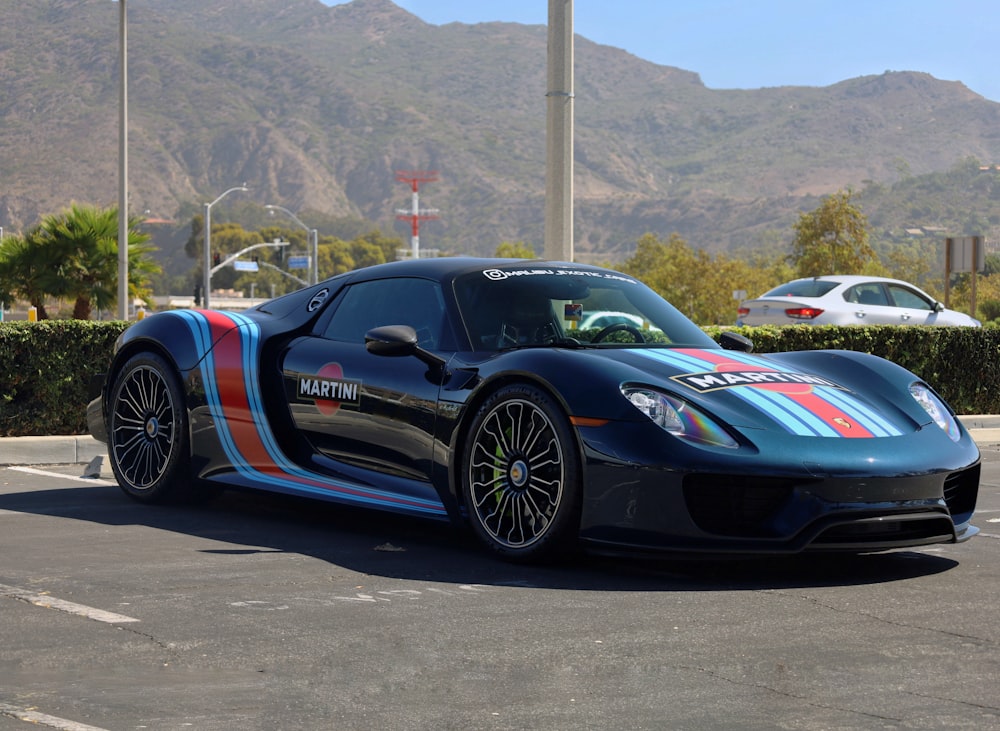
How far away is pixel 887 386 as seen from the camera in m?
6.31

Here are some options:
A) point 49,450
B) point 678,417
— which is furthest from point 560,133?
point 678,417

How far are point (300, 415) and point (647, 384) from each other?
6.84 feet

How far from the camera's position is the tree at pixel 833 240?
66.3 metres

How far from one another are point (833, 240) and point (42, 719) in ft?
218

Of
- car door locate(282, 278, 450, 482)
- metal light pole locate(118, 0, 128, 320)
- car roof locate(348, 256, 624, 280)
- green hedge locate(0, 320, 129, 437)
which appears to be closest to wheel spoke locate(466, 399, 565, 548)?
car door locate(282, 278, 450, 482)

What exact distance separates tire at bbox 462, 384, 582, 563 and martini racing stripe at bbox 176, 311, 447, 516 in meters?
0.96

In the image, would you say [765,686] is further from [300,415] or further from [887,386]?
[300,415]

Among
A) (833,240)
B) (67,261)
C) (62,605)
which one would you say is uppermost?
(833,240)

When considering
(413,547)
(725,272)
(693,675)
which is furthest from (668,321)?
(725,272)

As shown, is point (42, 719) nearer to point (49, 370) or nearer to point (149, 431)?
point (149, 431)

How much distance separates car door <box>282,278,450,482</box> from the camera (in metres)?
6.42

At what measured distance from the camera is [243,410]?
289 inches

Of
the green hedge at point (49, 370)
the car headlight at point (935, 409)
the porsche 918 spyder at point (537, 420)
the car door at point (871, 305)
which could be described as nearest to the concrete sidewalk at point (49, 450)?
the green hedge at point (49, 370)

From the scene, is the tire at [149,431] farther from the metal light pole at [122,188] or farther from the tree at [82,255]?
the metal light pole at [122,188]
